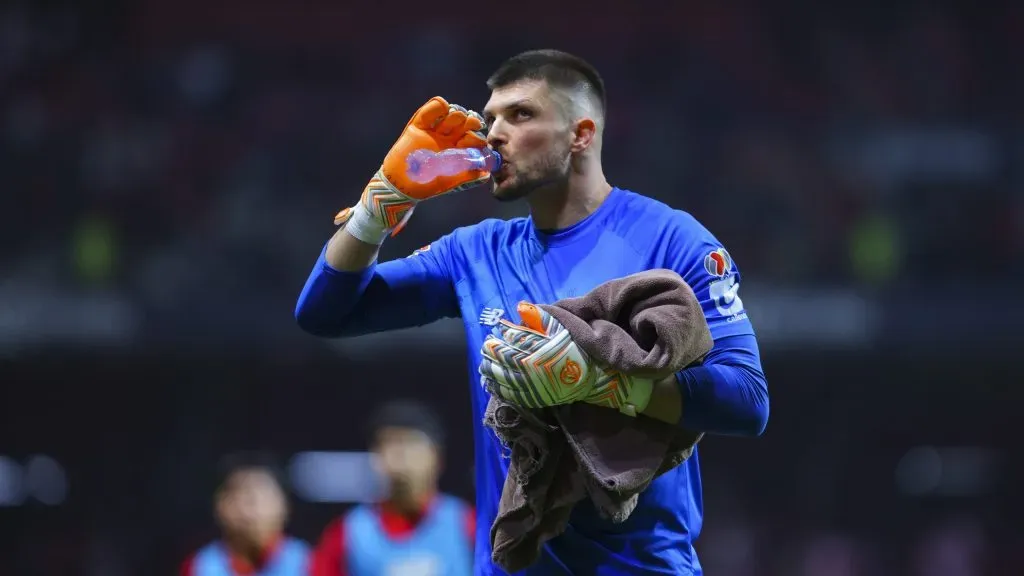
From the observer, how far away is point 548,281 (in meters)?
2.23

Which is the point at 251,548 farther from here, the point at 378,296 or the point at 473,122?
the point at 473,122

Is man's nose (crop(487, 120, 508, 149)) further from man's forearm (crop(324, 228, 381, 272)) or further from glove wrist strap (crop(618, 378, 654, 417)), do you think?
glove wrist strap (crop(618, 378, 654, 417))

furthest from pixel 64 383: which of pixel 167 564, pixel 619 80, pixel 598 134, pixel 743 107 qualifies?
pixel 598 134

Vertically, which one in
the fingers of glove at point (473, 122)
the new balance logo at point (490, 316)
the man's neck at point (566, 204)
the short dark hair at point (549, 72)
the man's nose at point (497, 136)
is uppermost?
the short dark hair at point (549, 72)

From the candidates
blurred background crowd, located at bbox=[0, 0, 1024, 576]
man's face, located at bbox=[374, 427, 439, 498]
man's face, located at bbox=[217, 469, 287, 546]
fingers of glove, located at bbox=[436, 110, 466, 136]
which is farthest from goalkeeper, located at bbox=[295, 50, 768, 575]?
blurred background crowd, located at bbox=[0, 0, 1024, 576]

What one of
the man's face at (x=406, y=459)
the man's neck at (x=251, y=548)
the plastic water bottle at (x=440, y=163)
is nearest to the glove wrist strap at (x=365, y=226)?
the plastic water bottle at (x=440, y=163)

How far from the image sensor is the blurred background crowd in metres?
6.83

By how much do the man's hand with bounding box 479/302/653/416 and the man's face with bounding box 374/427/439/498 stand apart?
2100 millimetres

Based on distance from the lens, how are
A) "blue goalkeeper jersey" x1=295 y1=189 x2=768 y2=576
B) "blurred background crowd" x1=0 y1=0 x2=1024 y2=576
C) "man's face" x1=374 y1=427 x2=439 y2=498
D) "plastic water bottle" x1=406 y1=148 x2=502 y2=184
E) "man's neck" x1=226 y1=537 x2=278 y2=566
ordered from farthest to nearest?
"blurred background crowd" x1=0 y1=0 x2=1024 y2=576, "man's neck" x1=226 y1=537 x2=278 y2=566, "man's face" x1=374 y1=427 x2=439 y2=498, "plastic water bottle" x1=406 y1=148 x2=502 y2=184, "blue goalkeeper jersey" x1=295 y1=189 x2=768 y2=576

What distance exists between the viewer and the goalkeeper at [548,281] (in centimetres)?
195

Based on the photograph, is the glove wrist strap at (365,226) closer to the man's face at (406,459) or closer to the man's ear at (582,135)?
the man's ear at (582,135)

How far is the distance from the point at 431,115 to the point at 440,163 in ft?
0.28

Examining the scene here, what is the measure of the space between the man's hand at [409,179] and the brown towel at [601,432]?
35cm

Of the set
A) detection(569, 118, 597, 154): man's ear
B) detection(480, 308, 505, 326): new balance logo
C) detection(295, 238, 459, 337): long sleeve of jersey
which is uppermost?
detection(569, 118, 597, 154): man's ear
